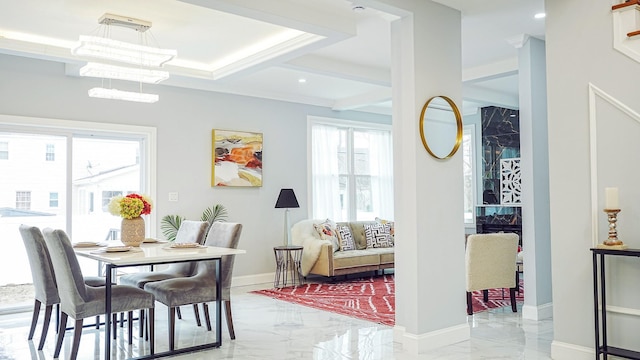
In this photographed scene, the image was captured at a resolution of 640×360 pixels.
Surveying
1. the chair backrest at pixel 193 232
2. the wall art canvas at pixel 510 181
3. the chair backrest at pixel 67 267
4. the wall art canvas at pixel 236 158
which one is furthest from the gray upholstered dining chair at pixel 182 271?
the wall art canvas at pixel 510 181

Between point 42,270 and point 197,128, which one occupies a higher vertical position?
point 197,128

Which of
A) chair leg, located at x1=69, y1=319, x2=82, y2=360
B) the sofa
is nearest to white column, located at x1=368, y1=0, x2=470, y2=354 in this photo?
chair leg, located at x1=69, y1=319, x2=82, y2=360

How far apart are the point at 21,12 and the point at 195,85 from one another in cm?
251

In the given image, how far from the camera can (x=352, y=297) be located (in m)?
6.14

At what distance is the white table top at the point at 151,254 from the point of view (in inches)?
142

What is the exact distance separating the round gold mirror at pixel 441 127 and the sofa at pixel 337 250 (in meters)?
3.07

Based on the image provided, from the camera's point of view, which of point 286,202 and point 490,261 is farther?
point 286,202

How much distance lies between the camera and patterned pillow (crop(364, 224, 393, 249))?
7.88 metres

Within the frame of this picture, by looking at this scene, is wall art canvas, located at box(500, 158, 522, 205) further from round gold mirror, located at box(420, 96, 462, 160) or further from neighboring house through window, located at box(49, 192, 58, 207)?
neighboring house through window, located at box(49, 192, 58, 207)

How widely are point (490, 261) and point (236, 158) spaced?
11.5 feet

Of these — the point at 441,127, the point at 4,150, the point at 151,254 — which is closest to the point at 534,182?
the point at 441,127

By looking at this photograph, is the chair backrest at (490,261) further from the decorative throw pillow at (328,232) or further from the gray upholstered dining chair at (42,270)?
the gray upholstered dining chair at (42,270)

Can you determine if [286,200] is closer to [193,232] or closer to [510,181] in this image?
[193,232]

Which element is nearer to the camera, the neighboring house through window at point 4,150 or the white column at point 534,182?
the white column at point 534,182
